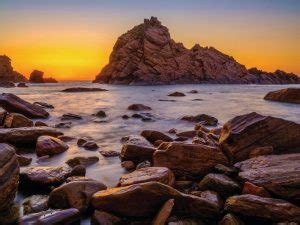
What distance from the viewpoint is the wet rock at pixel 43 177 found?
5.61m

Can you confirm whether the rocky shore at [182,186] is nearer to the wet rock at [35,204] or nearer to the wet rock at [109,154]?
the wet rock at [35,204]

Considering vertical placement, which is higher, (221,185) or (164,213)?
(221,185)

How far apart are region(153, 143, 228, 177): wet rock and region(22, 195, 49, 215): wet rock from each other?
2.35m

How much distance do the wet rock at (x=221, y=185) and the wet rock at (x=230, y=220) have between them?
2.49 ft

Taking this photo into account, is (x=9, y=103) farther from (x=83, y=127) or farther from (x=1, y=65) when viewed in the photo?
(x=1, y=65)

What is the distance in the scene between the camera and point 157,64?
105 m

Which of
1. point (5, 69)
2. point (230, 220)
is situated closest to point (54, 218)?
point (230, 220)

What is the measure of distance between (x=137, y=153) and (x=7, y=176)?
3.30 m

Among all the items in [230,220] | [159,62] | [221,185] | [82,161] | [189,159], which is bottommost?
[82,161]

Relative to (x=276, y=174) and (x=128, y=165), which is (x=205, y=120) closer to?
(x=128, y=165)

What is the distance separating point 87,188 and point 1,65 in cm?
13415

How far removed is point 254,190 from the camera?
4.89m

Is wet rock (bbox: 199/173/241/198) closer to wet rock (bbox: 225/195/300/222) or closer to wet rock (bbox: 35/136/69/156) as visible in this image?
wet rock (bbox: 225/195/300/222)

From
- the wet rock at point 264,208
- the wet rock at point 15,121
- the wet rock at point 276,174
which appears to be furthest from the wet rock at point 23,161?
the wet rock at point 264,208
